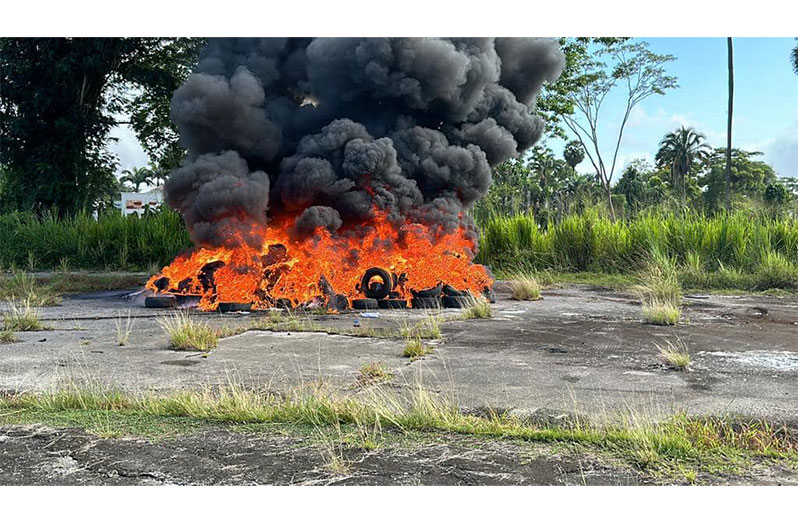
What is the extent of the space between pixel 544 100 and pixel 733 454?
14270 millimetres

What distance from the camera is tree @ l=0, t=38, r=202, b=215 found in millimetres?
9234

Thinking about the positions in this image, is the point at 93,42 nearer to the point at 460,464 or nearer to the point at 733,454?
the point at 460,464

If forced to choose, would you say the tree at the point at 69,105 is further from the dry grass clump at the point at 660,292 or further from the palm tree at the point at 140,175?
the dry grass clump at the point at 660,292

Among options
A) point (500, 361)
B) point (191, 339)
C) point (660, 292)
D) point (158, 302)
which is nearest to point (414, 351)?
point (500, 361)

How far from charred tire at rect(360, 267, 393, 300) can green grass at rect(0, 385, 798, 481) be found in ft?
16.5

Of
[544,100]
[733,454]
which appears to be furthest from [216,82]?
[544,100]

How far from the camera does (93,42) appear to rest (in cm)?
966

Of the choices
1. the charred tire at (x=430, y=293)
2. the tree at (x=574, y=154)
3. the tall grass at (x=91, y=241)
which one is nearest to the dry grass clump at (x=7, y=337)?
the charred tire at (x=430, y=293)

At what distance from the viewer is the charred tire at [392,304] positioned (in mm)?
9445

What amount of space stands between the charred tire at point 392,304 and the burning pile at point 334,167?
0.08ft

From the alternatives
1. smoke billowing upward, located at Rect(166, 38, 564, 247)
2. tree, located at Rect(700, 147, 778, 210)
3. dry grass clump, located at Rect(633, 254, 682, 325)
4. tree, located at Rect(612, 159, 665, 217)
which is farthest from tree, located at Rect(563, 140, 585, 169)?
smoke billowing upward, located at Rect(166, 38, 564, 247)

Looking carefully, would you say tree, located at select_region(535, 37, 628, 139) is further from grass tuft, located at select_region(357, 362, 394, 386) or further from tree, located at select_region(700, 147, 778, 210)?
grass tuft, located at select_region(357, 362, 394, 386)

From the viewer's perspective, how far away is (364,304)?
929 cm

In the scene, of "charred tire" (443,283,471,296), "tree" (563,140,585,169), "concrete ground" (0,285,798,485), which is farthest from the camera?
"tree" (563,140,585,169)
